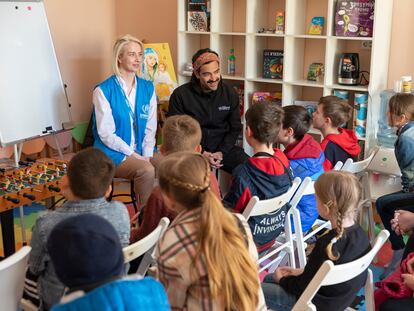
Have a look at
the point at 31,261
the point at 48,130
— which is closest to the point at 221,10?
the point at 48,130

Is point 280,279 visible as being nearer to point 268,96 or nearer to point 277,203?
point 277,203

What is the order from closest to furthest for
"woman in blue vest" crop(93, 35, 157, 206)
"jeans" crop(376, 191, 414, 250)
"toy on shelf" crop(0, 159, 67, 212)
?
"toy on shelf" crop(0, 159, 67, 212), "jeans" crop(376, 191, 414, 250), "woman in blue vest" crop(93, 35, 157, 206)

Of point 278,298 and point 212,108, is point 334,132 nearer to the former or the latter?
point 212,108

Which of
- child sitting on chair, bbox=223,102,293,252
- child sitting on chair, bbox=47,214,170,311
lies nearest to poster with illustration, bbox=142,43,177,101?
child sitting on chair, bbox=223,102,293,252

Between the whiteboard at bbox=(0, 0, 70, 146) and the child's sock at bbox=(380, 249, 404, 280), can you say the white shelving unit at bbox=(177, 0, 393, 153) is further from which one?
the whiteboard at bbox=(0, 0, 70, 146)

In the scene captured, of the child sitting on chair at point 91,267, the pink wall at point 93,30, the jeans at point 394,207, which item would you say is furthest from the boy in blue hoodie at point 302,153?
the pink wall at point 93,30

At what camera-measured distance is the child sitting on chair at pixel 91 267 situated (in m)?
1.23

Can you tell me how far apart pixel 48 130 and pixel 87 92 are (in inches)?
59.7

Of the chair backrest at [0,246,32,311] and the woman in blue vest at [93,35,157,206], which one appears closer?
the chair backrest at [0,246,32,311]

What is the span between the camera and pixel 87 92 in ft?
16.4

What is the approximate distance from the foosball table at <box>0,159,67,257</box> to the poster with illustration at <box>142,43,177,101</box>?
56.4 inches

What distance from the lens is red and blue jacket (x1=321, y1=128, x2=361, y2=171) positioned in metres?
3.32

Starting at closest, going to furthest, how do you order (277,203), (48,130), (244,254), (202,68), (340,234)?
(244,254) < (340,234) < (277,203) < (48,130) < (202,68)

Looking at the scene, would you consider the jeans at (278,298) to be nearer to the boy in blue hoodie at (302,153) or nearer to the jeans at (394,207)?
the boy in blue hoodie at (302,153)
